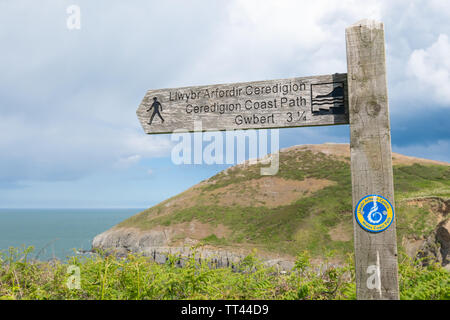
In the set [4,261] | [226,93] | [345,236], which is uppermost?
[226,93]

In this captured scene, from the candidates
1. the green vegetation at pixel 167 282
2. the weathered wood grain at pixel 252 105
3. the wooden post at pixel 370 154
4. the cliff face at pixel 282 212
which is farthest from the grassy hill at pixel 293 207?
the weathered wood grain at pixel 252 105

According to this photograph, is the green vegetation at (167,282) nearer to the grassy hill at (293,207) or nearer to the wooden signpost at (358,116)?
the wooden signpost at (358,116)

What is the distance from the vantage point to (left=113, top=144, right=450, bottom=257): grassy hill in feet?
65.3

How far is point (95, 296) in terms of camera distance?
304 cm

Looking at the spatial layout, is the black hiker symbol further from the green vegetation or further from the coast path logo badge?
the coast path logo badge

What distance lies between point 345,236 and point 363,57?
70.1 ft

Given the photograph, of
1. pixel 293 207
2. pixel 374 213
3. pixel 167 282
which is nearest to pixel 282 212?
pixel 293 207

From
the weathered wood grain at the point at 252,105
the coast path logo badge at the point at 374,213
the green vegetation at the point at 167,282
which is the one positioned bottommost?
the green vegetation at the point at 167,282

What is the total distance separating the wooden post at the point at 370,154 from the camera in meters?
2.90

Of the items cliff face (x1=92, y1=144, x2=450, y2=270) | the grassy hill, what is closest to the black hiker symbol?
cliff face (x1=92, y1=144, x2=450, y2=270)

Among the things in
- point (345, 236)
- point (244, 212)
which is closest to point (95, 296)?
point (345, 236)

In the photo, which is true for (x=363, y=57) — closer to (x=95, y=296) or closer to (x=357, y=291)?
(x=357, y=291)

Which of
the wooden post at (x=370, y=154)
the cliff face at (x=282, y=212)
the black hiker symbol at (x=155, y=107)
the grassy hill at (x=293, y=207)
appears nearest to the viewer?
the wooden post at (x=370, y=154)
